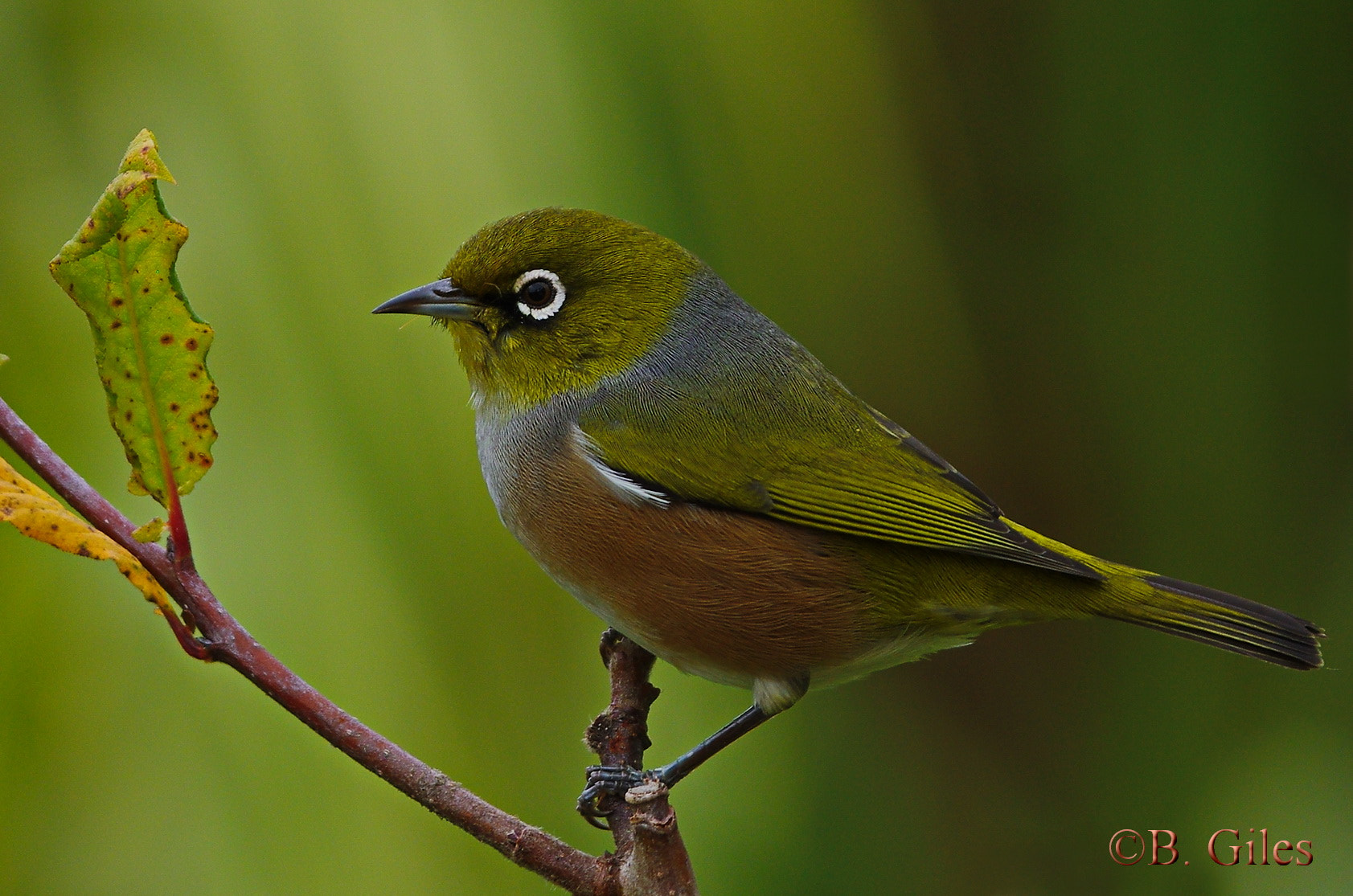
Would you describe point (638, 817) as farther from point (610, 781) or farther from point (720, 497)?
point (720, 497)

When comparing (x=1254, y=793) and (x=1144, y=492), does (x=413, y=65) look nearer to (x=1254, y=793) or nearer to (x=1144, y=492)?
(x=1144, y=492)

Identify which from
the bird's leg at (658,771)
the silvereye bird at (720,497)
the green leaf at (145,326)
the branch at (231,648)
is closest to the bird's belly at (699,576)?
the silvereye bird at (720,497)

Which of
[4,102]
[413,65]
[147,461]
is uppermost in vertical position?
[413,65]

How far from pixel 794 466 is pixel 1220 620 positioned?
1009mm

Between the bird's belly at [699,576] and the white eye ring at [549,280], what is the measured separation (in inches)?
16.6

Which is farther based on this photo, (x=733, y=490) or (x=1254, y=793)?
(x=1254, y=793)

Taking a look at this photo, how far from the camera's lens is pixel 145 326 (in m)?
1.38

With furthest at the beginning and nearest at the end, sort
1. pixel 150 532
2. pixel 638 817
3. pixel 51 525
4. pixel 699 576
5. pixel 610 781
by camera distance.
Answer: pixel 699 576, pixel 610 781, pixel 638 817, pixel 150 532, pixel 51 525

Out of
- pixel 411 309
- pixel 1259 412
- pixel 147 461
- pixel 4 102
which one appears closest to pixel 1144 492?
pixel 1259 412

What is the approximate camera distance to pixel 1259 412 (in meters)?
3.36

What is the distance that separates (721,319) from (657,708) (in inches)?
38.6

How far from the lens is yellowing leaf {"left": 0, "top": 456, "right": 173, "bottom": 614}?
128cm

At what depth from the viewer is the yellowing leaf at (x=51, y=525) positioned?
4.18 feet

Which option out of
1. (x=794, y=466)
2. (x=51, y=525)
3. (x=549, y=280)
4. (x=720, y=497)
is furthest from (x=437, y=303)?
(x=51, y=525)
